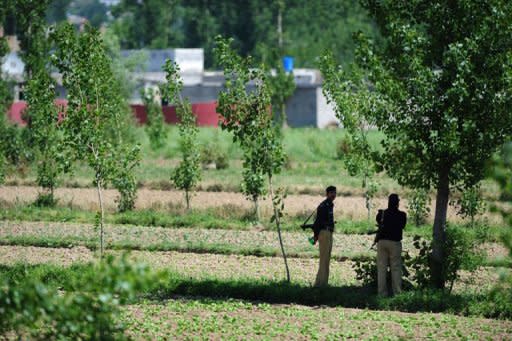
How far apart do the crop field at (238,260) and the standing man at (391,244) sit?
378 millimetres

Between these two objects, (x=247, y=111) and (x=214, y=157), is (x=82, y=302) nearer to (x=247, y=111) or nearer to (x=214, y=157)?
(x=247, y=111)

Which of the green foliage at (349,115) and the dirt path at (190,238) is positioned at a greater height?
the green foliage at (349,115)

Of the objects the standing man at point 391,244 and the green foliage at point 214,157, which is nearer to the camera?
the standing man at point 391,244

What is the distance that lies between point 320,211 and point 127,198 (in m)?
13.4

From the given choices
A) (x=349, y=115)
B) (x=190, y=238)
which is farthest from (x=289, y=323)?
(x=349, y=115)

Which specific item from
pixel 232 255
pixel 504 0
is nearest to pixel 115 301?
pixel 504 0

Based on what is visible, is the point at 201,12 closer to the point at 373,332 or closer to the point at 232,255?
the point at 232,255

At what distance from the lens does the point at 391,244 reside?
2017 cm

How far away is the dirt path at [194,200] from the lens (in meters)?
33.4

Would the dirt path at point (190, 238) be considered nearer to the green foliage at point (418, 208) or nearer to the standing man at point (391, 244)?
the green foliage at point (418, 208)

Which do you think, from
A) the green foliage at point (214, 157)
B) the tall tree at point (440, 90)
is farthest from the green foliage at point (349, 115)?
the green foliage at point (214, 157)

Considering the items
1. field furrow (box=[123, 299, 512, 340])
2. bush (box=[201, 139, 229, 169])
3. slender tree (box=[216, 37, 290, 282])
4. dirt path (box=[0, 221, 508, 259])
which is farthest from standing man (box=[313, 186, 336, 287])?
bush (box=[201, 139, 229, 169])

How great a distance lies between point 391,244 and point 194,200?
16747mm

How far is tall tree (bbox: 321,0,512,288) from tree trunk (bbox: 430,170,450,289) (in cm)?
2
